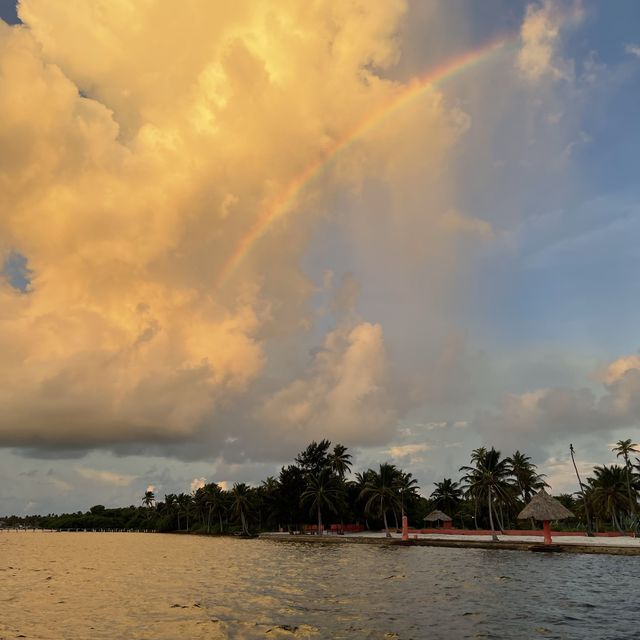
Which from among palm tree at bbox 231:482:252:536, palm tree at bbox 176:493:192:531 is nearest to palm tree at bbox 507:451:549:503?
palm tree at bbox 231:482:252:536

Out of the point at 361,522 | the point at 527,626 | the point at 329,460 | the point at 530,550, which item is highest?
the point at 329,460

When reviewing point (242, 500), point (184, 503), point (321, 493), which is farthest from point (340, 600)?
point (184, 503)

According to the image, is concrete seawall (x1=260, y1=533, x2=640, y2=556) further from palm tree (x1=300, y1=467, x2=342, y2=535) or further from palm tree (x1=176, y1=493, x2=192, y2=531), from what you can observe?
palm tree (x1=176, y1=493, x2=192, y2=531)

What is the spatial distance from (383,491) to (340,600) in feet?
199

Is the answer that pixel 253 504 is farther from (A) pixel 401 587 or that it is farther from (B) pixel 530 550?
(A) pixel 401 587

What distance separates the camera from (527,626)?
24141mm

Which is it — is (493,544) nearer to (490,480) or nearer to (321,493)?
(490,480)

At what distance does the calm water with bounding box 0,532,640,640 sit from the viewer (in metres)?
23.8

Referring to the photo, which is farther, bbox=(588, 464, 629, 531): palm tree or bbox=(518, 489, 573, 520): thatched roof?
bbox=(588, 464, 629, 531): palm tree

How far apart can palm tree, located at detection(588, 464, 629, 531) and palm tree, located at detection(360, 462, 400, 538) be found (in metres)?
30.0

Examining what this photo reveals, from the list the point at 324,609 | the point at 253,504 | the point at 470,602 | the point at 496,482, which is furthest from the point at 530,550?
the point at 253,504

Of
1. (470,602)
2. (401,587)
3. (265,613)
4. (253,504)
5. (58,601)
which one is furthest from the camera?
(253,504)

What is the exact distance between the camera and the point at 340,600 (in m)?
31.6

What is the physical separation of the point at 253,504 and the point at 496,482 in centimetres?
7073
